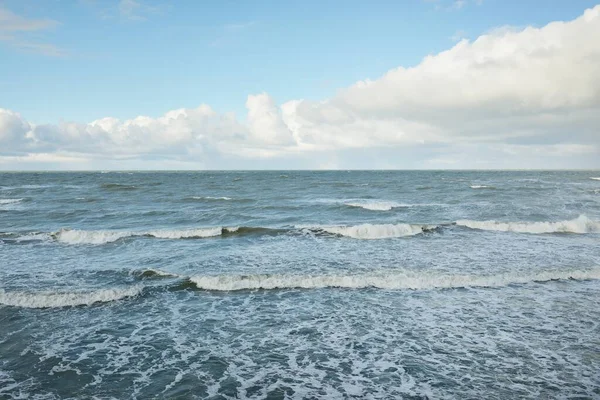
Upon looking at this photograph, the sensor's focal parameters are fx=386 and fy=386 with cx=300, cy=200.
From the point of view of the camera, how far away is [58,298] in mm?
12453

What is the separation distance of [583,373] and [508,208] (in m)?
29.3

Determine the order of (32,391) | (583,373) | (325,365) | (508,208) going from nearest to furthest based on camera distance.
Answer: (32,391), (583,373), (325,365), (508,208)

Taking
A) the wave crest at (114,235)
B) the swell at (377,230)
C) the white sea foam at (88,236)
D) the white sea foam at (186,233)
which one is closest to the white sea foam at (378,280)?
the swell at (377,230)

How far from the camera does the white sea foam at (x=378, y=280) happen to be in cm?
1401

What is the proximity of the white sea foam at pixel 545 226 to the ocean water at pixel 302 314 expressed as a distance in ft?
0.66

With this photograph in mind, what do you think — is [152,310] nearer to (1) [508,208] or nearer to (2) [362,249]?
(2) [362,249]

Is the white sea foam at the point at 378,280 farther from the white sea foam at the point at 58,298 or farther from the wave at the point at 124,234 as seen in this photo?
the wave at the point at 124,234

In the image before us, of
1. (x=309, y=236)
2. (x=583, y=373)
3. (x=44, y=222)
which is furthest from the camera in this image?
(x=44, y=222)

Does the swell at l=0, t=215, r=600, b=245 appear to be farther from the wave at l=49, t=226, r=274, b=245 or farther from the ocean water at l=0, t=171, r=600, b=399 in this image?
the ocean water at l=0, t=171, r=600, b=399

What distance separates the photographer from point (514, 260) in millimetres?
16922

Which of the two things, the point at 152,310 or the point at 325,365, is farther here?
the point at 152,310

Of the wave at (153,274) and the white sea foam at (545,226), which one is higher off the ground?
the white sea foam at (545,226)

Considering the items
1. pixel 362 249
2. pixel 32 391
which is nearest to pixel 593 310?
pixel 362 249

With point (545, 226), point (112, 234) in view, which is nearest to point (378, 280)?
point (545, 226)
